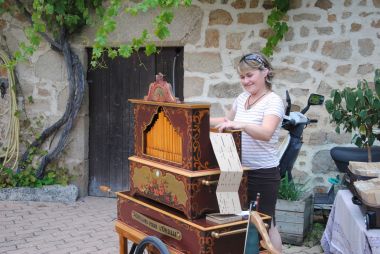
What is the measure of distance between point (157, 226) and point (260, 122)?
0.72 meters

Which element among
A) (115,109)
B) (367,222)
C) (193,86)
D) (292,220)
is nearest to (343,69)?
Result: (193,86)

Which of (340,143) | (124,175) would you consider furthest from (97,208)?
(340,143)

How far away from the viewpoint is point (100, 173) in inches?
238

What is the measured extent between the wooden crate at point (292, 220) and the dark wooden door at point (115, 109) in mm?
1934

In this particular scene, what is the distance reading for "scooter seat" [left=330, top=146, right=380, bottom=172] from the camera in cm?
432

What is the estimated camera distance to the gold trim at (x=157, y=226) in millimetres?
2416

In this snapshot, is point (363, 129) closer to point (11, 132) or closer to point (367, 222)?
point (367, 222)

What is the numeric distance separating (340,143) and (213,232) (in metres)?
2.98

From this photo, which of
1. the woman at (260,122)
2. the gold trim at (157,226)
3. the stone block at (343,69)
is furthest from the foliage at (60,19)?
the gold trim at (157,226)

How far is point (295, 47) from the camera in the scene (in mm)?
5023

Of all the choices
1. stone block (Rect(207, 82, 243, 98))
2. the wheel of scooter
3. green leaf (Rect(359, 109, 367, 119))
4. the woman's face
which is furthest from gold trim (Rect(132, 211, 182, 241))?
stone block (Rect(207, 82, 243, 98))

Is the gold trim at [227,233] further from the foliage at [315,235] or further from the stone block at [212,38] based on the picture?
the stone block at [212,38]

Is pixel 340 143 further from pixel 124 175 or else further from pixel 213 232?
pixel 213 232

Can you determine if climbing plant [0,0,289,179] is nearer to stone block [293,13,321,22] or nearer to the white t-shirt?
stone block [293,13,321,22]
